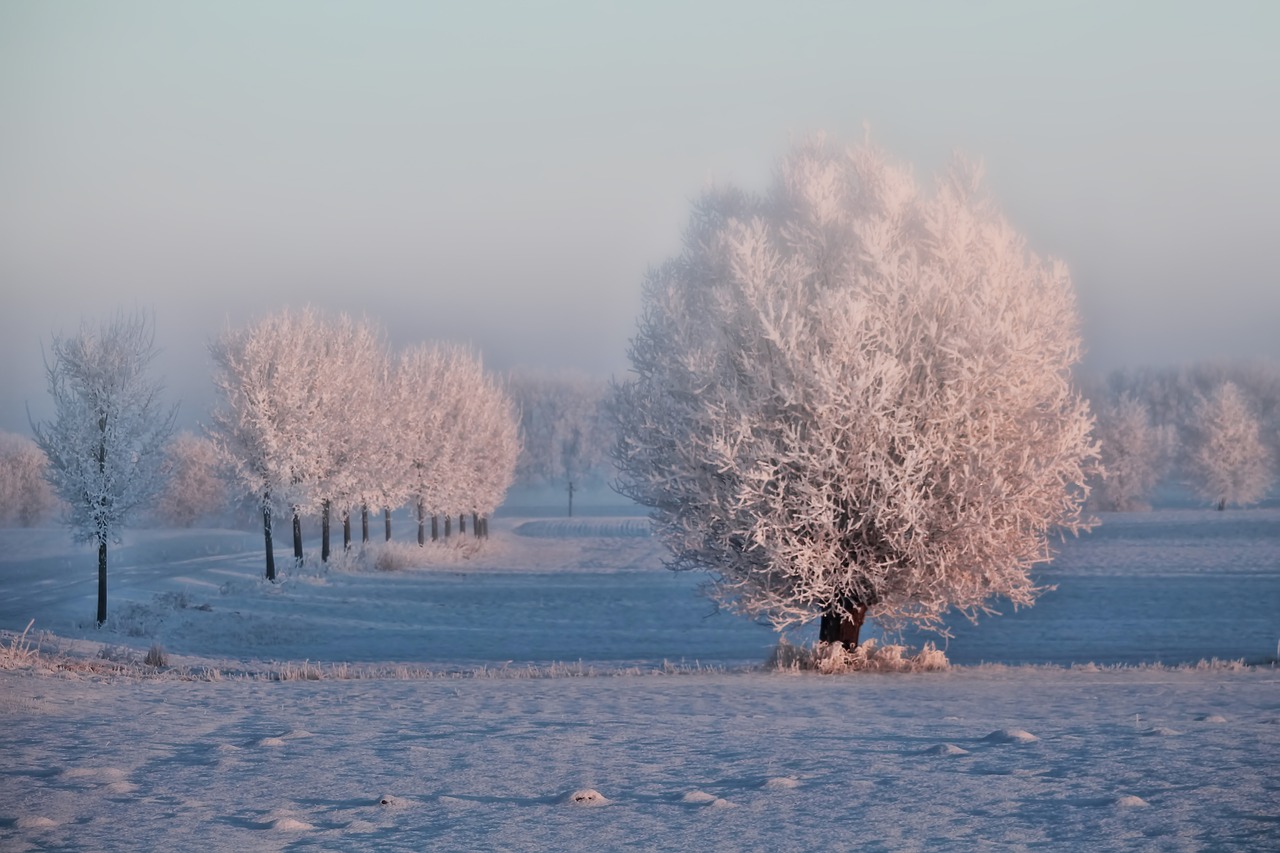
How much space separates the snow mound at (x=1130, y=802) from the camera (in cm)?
663

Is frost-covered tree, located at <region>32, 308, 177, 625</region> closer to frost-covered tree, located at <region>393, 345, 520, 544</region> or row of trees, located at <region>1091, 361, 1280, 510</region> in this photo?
frost-covered tree, located at <region>393, 345, 520, 544</region>

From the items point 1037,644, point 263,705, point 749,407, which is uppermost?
point 749,407

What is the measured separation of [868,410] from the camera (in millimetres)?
13789

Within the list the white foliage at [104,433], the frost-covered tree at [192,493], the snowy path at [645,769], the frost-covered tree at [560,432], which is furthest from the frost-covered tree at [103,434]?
the frost-covered tree at [560,432]

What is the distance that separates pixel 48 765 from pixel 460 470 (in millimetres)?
48656

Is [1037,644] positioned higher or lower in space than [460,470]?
lower

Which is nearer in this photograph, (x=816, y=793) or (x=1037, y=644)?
(x=816, y=793)

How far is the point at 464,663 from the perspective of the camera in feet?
Answer: 73.6

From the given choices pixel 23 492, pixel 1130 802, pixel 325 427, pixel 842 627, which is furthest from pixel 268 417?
pixel 23 492

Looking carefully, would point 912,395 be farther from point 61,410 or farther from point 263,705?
point 61,410

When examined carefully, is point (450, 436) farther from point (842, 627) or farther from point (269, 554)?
point (842, 627)

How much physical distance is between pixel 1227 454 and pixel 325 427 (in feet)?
210

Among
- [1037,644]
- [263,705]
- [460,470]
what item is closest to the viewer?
[263,705]

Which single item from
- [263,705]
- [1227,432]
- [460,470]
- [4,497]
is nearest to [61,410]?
[263,705]
